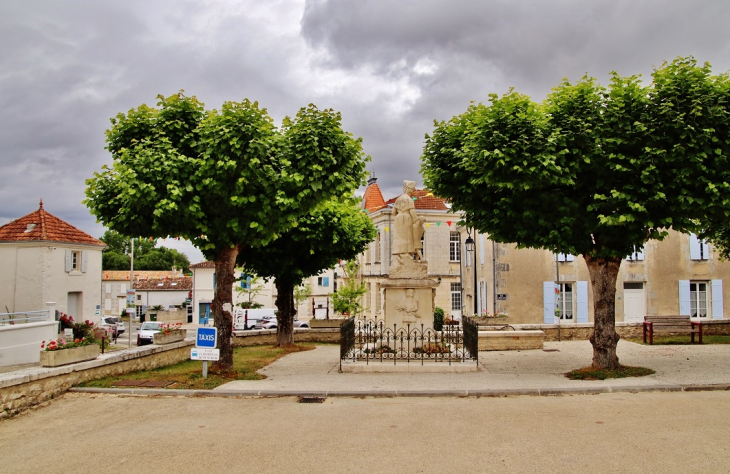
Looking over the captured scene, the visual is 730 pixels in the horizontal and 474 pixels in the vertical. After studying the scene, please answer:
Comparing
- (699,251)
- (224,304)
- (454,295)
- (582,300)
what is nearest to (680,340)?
(582,300)

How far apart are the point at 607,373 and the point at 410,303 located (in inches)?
185

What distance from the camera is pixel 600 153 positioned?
1085cm

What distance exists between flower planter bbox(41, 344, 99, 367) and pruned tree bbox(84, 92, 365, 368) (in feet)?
8.17

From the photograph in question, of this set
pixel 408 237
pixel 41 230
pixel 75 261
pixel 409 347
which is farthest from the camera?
pixel 75 261

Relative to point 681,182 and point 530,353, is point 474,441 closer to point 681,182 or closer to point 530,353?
point 681,182

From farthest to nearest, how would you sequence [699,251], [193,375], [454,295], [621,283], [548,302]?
1. [454,295]
2. [621,283]
3. [699,251]
4. [548,302]
5. [193,375]

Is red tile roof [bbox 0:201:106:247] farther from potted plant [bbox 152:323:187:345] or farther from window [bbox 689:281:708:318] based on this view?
window [bbox 689:281:708:318]

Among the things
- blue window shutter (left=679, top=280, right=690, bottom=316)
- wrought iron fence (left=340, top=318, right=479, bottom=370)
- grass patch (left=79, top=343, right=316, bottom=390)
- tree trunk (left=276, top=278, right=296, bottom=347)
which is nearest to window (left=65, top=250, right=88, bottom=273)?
tree trunk (left=276, top=278, right=296, bottom=347)

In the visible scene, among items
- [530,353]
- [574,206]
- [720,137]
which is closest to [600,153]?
[574,206]

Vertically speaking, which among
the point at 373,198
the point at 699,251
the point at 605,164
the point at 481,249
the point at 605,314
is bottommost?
the point at 605,314

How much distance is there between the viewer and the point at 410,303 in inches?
539

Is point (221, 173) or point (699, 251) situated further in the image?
point (699, 251)

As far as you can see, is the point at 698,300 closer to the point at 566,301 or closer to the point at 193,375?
the point at 566,301

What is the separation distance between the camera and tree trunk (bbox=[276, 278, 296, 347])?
18688 millimetres
